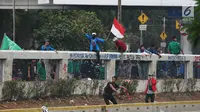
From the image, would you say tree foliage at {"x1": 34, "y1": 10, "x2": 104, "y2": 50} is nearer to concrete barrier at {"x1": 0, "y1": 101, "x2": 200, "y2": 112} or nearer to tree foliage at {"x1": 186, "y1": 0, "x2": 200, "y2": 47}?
concrete barrier at {"x1": 0, "y1": 101, "x2": 200, "y2": 112}

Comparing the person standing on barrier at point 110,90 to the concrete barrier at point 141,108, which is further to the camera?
the person standing on barrier at point 110,90

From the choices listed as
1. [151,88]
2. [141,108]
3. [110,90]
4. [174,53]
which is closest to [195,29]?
[110,90]

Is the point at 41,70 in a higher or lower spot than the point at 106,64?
Result: lower

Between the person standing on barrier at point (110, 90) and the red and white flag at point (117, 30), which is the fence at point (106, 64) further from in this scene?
the person standing on barrier at point (110, 90)

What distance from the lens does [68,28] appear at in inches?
2002

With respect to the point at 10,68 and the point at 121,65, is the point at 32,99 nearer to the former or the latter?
the point at 10,68

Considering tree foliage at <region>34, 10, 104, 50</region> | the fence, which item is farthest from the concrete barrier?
tree foliage at <region>34, 10, 104, 50</region>

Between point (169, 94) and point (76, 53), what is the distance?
19.3ft

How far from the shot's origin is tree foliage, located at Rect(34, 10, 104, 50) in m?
50.1

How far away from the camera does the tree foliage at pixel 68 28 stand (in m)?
50.1

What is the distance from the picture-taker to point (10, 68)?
77.6 ft

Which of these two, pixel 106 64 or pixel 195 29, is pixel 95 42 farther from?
pixel 195 29

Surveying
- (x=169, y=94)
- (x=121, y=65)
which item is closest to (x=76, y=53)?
(x=121, y=65)

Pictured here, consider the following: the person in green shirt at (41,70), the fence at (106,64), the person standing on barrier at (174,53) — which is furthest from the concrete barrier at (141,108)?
the person standing on barrier at (174,53)
